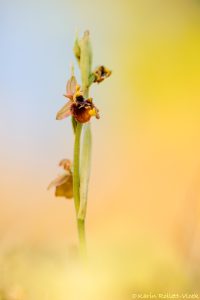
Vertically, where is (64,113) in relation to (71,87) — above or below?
below

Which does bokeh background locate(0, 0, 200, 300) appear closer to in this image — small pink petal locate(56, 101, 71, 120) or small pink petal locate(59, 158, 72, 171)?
small pink petal locate(59, 158, 72, 171)

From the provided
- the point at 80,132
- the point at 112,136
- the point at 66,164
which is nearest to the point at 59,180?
the point at 66,164

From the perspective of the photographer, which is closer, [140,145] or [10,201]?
[10,201]

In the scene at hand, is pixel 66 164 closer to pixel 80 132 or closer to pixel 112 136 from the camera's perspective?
pixel 80 132

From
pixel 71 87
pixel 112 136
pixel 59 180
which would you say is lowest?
pixel 59 180

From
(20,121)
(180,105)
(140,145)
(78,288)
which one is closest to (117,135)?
(140,145)

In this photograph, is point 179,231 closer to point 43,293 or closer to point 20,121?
point 43,293

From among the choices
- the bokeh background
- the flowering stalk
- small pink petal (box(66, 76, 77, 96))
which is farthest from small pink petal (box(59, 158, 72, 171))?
small pink petal (box(66, 76, 77, 96))

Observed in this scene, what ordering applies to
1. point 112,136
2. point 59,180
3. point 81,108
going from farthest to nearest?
1. point 112,136
2. point 59,180
3. point 81,108
